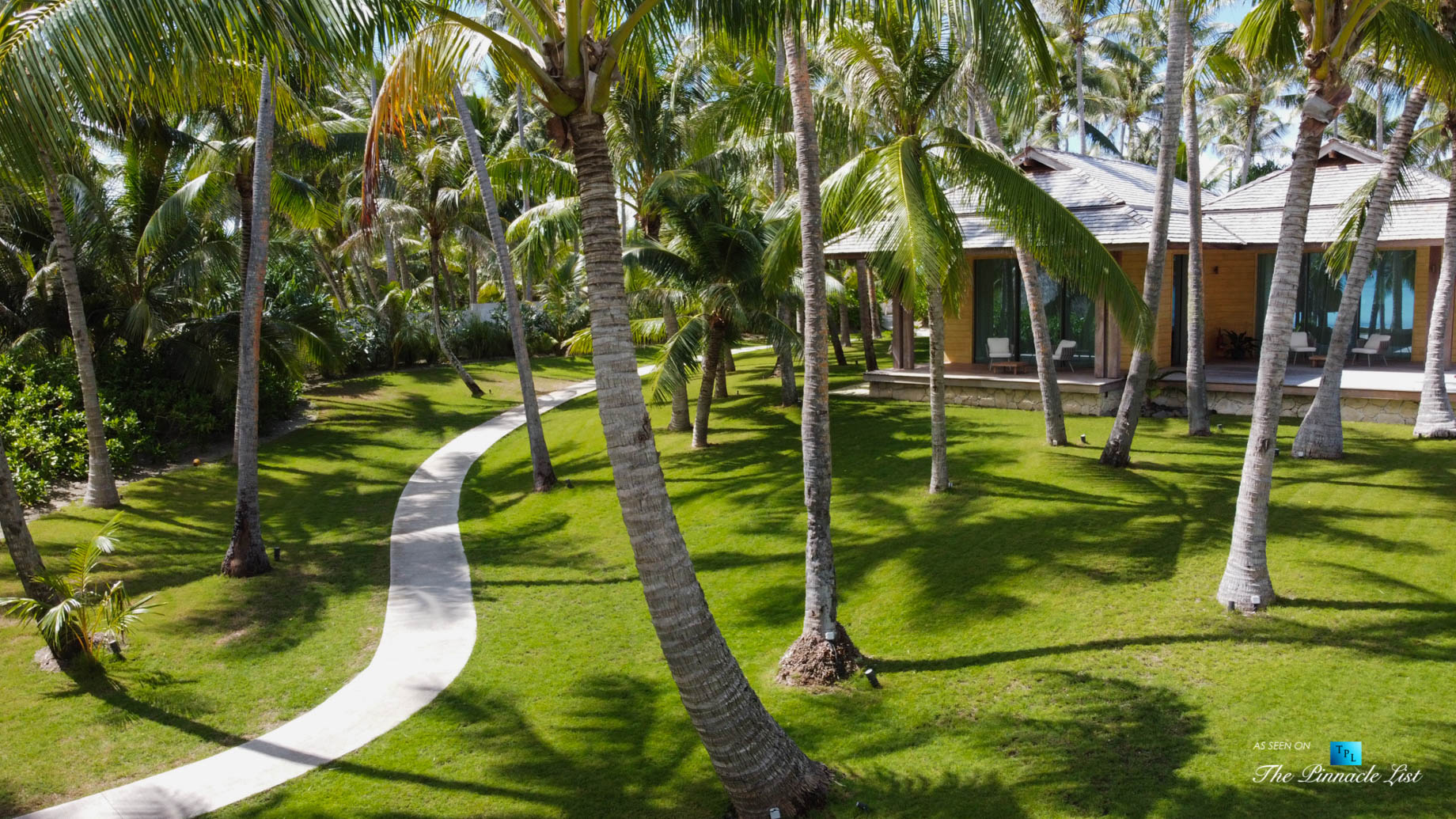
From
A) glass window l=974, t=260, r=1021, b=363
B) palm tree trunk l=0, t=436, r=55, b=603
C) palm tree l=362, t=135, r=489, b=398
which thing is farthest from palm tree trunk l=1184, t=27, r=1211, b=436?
palm tree l=362, t=135, r=489, b=398

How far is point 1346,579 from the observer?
933 cm

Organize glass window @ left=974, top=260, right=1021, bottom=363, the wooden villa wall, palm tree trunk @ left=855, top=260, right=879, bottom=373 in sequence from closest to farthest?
the wooden villa wall, glass window @ left=974, top=260, right=1021, bottom=363, palm tree trunk @ left=855, top=260, right=879, bottom=373

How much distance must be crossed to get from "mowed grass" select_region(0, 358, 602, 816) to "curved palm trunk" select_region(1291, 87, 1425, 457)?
12.9 meters

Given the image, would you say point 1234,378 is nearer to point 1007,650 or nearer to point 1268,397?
point 1268,397

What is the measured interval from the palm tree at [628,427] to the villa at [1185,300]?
13.0 m

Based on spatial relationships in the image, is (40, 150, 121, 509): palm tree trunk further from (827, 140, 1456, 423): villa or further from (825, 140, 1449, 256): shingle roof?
(827, 140, 1456, 423): villa

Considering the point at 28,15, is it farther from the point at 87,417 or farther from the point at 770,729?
the point at 87,417

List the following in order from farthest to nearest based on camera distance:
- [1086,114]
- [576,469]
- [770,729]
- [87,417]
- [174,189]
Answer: [1086,114]
[174,189]
[576,469]
[87,417]
[770,729]

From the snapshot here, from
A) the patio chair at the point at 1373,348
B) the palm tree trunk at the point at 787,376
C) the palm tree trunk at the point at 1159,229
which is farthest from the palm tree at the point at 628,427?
the patio chair at the point at 1373,348

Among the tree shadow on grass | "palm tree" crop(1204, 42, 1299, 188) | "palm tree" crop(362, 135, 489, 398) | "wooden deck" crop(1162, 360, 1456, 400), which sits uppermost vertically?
"palm tree" crop(1204, 42, 1299, 188)

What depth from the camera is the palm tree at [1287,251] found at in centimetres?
840

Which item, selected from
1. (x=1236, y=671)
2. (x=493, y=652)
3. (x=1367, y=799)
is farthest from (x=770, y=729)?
(x=493, y=652)

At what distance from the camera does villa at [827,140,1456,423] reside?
1784 cm

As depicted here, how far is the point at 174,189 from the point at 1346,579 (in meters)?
22.3
